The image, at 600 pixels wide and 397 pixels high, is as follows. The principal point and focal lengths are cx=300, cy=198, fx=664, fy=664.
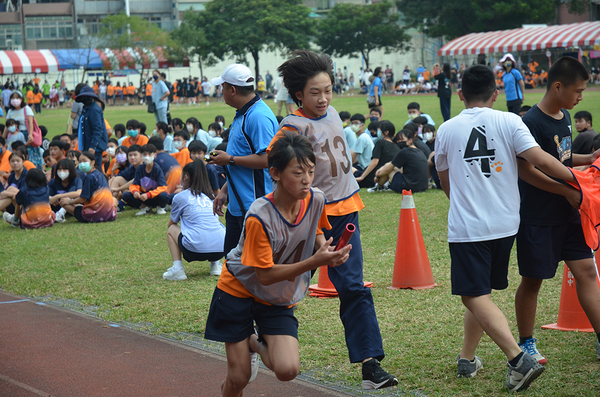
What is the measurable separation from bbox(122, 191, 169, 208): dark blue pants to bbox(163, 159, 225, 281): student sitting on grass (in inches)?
148

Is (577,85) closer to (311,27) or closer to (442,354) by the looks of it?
(442,354)

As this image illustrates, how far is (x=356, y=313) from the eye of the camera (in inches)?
152

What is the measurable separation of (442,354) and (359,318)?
89 centimetres

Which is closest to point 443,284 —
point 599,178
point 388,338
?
point 388,338

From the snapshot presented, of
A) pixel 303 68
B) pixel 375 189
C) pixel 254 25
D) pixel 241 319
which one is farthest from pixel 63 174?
pixel 254 25

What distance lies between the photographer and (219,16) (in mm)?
60250

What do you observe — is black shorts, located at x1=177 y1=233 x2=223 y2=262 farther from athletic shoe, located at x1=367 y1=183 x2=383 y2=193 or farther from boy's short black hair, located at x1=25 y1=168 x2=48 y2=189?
athletic shoe, located at x1=367 y1=183 x2=383 y2=193

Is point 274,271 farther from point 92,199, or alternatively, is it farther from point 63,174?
point 63,174

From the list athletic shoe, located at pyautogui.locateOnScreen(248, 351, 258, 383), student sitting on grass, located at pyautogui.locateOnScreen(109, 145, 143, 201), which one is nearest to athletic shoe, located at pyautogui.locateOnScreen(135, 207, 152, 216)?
student sitting on grass, located at pyautogui.locateOnScreen(109, 145, 143, 201)

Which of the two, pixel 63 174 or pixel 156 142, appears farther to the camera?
pixel 156 142

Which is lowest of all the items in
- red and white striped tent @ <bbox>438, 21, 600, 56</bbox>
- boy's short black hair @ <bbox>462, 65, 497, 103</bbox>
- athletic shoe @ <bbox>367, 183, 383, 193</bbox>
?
athletic shoe @ <bbox>367, 183, 383, 193</bbox>

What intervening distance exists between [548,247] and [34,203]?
27.8ft

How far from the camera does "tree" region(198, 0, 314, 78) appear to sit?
58.9m

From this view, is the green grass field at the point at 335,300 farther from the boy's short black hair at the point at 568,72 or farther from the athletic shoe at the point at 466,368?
the boy's short black hair at the point at 568,72
